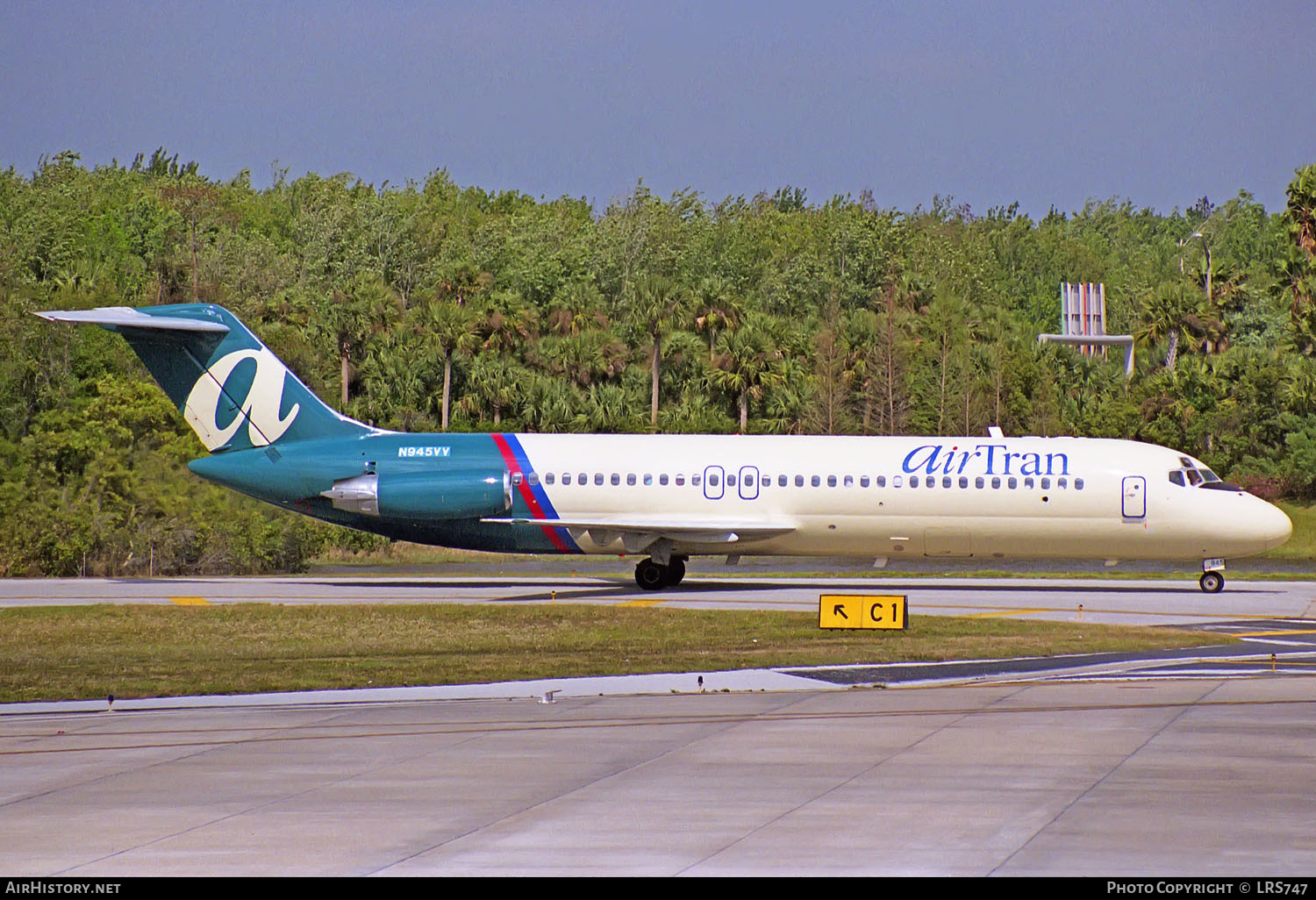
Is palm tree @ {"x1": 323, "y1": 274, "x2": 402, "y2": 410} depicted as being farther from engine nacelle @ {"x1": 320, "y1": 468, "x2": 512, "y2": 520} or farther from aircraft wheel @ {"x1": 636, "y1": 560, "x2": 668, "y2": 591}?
aircraft wheel @ {"x1": 636, "y1": 560, "x2": 668, "y2": 591}

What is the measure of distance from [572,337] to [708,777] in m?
56.5

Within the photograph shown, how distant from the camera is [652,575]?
34.6m

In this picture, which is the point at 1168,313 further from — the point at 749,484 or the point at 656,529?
the point at 656,529

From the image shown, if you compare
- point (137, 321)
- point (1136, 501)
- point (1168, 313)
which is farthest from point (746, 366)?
point (137, 321)

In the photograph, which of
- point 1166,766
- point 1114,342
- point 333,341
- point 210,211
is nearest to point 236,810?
point 1166,766

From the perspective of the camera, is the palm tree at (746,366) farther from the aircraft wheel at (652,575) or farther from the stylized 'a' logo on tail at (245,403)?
the stylized 'a' logo on tail at (245,403)

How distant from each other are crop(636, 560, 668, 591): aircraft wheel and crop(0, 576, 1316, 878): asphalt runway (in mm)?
14889

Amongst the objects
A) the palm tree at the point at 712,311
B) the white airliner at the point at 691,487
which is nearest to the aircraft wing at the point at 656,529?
the white airliner at the point at 691,487

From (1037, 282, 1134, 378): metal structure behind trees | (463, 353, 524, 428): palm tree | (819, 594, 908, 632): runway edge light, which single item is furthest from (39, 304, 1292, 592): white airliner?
(1037, 282, 1134, 378): metal structure behind trees

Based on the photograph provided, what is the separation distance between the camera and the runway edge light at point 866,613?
2402 centimetres

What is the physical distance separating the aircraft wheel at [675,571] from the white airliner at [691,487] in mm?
63

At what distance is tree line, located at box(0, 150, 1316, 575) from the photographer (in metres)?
43.1

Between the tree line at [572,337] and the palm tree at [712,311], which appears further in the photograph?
the palm tree at [712,311]

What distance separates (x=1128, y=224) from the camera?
532 feet
